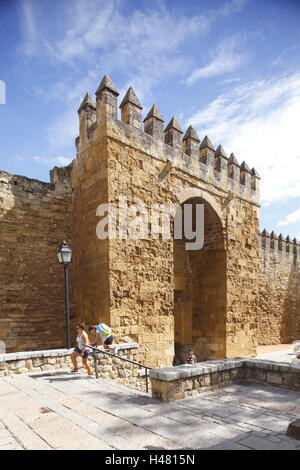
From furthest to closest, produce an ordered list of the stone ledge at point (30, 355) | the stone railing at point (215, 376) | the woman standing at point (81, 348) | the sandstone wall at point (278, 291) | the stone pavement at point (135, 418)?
the sandstone wall at point (278, 291)
the woman standing at point (81, 348)
the stone ledge at point (30, 355)
the stone railing at point (215, 376)
the stone pavement at point (135, 418)

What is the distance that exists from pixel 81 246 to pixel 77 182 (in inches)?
71.8

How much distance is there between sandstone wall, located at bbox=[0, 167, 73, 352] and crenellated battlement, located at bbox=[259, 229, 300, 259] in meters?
12.4

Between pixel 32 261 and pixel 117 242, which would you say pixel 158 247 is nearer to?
pixel 117 242

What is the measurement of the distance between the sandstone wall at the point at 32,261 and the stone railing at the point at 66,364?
2.38 meters

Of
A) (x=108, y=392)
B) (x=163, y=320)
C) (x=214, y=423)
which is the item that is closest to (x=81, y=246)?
(x=163, y=320)

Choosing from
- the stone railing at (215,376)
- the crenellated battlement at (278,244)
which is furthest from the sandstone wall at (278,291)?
the stone railing at (215,376)

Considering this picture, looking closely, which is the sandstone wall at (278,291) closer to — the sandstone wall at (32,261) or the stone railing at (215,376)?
the sandstone wall at (32,261)

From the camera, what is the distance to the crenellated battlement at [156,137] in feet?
24.6

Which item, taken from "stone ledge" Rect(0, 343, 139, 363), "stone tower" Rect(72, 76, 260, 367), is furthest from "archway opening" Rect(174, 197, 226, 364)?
"stone ledge" Rect(0, 343, 139, 363)

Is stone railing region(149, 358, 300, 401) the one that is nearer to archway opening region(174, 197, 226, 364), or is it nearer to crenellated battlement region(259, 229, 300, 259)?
archway opening region(174, 197, 226, 364)

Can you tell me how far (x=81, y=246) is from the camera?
823 cm

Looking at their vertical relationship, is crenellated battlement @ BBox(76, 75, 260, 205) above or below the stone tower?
above

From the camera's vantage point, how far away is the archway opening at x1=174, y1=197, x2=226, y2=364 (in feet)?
35.1

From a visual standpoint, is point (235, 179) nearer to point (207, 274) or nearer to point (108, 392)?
point (207, 274)
